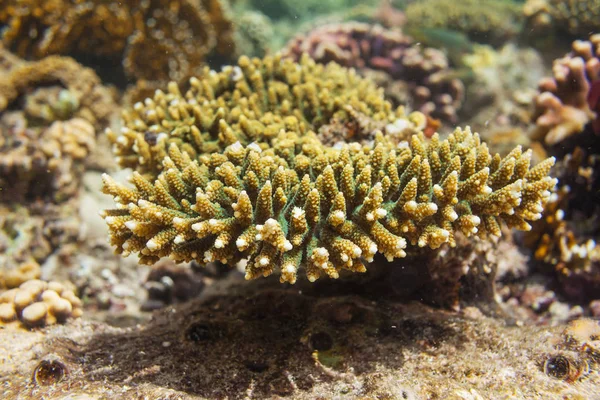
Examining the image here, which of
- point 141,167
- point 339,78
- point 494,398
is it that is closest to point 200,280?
point 141,167

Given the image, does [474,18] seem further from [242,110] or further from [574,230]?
[242,110]

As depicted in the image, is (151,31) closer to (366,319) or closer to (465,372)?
(366,319)

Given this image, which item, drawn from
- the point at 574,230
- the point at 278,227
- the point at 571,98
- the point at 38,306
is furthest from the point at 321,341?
the point at 571,98

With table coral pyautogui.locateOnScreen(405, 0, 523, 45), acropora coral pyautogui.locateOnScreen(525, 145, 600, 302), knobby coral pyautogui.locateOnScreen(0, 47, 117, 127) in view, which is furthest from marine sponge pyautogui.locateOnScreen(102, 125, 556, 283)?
table coral pyautogui.locateOnScreen(405, 0, 523, 45)

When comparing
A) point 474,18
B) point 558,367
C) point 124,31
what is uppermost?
point 474,18

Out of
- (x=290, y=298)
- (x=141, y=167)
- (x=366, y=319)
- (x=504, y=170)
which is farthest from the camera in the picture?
(x=141, y=167)
